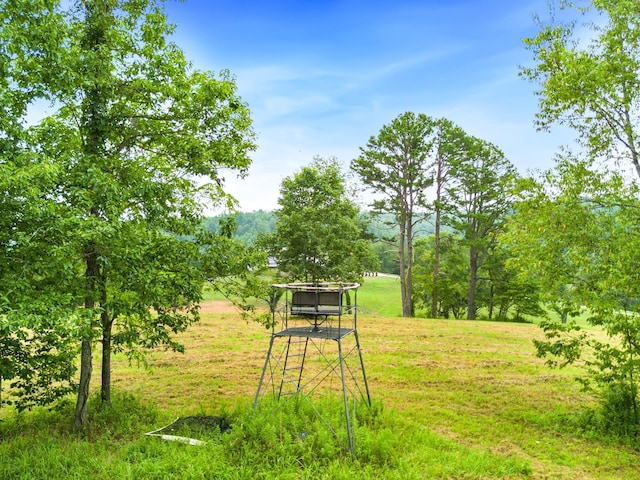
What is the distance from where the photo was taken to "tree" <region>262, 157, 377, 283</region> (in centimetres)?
1909

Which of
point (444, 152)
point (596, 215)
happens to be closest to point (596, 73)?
point (596, 215)

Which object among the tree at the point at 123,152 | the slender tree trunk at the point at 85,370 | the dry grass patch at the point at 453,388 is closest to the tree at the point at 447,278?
the dry grass patch at the point at 453,388

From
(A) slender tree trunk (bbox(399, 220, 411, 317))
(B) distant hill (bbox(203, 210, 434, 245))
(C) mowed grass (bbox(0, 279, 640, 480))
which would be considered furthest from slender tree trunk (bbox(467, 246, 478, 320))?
(C) mowed grass (bbox(0, 279, 640, 480))

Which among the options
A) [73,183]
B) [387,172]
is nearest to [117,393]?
[73,183]

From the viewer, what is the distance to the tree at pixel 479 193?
2391 cm

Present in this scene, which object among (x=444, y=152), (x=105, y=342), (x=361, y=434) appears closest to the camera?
(x=361, y=434)

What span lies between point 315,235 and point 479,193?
41.1 feet

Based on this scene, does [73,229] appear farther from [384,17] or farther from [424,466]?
[384,17]

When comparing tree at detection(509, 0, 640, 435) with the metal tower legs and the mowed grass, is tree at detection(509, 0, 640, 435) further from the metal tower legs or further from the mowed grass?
the metal tower legs

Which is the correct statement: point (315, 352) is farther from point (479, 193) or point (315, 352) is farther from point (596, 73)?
point (479, 193)

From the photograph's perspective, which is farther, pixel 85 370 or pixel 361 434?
pixel 85 370

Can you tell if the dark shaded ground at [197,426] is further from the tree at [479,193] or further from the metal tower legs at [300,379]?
the tree at [479,193]

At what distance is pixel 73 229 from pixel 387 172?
21886mm

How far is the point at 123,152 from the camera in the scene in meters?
6.40
